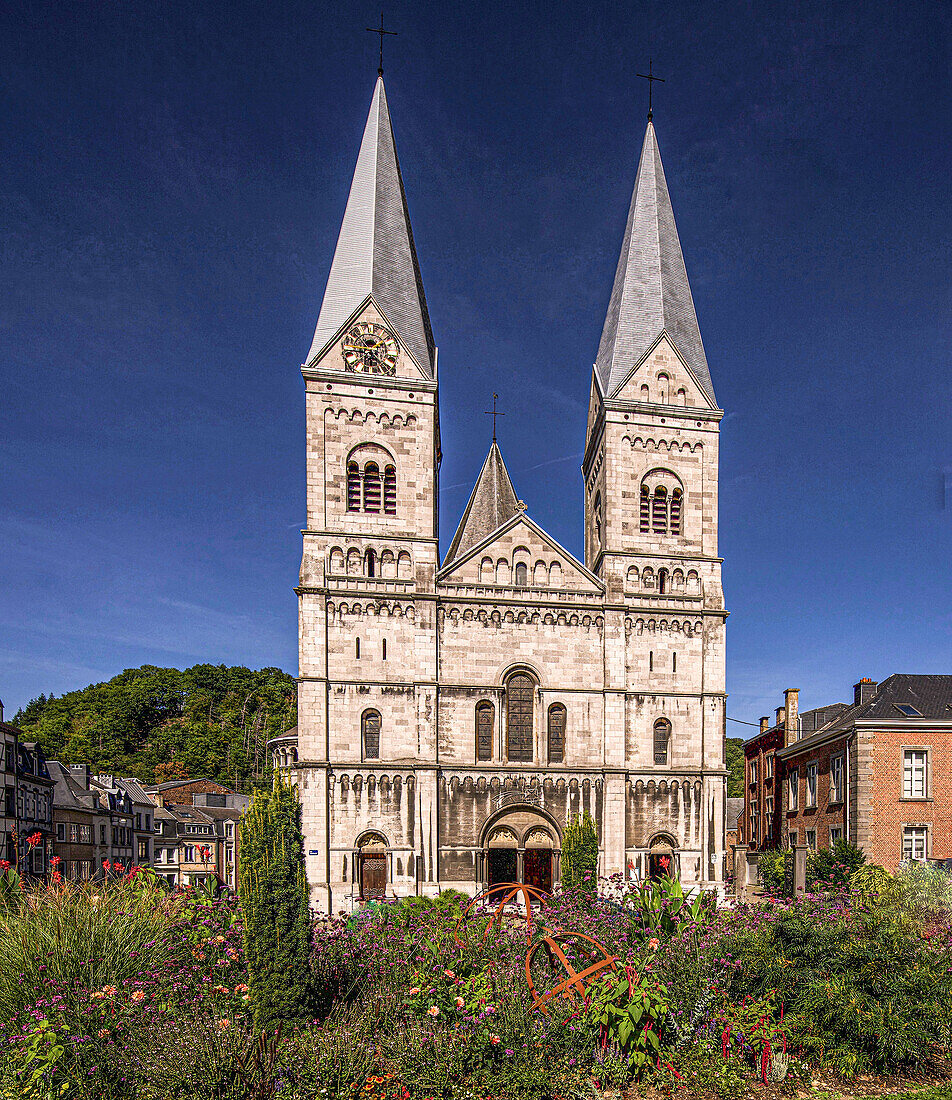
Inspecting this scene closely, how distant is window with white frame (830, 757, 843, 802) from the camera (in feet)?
98.0

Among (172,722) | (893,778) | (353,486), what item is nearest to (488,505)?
(353,486)

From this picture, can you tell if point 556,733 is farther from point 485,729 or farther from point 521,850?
point 521,850

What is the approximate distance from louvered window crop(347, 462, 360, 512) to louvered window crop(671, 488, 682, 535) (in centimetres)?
1353

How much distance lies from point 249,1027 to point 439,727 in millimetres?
19563

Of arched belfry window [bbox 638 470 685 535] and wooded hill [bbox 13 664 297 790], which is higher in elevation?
arched belfry window [bbox 638 470 685 535]

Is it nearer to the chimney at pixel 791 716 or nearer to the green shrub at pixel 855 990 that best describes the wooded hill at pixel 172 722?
the chimney at pixel 791 716

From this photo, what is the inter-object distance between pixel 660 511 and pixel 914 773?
45.7ft

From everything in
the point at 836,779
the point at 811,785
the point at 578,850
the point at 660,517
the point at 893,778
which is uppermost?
the point at 660,517

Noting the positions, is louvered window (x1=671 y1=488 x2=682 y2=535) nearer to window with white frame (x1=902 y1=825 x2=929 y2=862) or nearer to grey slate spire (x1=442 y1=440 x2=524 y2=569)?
grey slate spire (x1=442 y1=440 x2=524 y2=569)

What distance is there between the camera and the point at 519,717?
98.9ft

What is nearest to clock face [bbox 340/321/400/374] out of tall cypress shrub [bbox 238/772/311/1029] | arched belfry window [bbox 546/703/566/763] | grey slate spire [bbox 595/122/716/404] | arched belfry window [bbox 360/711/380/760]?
grey slate spire [bbox 595/122/716/404]

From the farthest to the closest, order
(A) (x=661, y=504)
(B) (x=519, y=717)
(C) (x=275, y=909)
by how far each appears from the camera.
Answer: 1. (A) (x=661, y=504)
2. (B) (x=519, y=717)
3. (C) (x=275, y=909)

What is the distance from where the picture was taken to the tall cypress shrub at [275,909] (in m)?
9.64

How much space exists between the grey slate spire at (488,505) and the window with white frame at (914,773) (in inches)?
826
